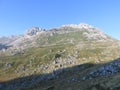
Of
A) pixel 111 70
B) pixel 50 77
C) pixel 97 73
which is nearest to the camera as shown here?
pixel 111 70

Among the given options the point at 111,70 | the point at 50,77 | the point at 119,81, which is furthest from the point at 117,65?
the point at 50,77

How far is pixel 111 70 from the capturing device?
91188 mm

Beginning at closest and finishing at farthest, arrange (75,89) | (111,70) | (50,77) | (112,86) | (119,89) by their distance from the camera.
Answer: (119,89), (112,86), (75,89), (111,70), (50,77)

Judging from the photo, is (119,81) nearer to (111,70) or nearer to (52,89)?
(111,70)

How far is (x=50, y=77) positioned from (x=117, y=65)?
107860mm

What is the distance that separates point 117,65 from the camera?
9669 cm

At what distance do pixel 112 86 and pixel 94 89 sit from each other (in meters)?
4.88

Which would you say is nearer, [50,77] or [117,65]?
[117,65]

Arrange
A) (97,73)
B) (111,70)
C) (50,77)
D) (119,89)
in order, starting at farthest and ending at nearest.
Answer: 1. (50,77)
2. (97,73)
3. (111,70)
4. (119,89)

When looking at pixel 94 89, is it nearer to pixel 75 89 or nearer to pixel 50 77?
pixel 75 89

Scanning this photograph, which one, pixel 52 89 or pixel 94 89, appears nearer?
pixel 94 89

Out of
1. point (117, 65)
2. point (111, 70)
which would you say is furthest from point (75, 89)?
point (117, 65)

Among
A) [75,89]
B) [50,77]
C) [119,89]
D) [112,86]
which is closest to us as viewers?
[119,89]

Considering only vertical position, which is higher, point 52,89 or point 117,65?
point 117,65
